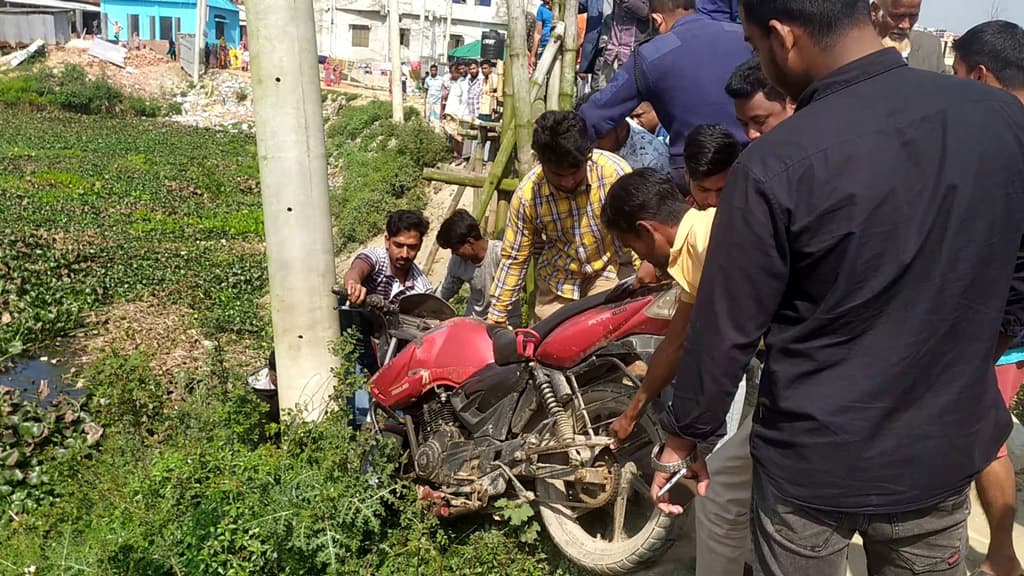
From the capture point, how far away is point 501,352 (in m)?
3.33

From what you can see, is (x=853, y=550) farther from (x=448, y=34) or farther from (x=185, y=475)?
(x=448, y=34)

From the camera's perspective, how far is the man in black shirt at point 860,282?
1.70m

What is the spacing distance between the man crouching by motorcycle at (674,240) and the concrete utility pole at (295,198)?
1.56m

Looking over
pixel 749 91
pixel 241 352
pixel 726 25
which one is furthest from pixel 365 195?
pixel 749 91

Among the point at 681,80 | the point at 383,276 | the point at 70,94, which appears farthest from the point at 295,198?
the point at 70,94

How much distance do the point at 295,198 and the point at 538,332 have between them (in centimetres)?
134

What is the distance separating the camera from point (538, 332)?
321 centimetres

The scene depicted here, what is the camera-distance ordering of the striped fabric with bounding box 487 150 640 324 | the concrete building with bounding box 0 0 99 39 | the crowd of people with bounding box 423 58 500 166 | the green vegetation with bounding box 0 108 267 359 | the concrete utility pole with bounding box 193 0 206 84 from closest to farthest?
the striped fabric with bounding box 487 150 640 324, the green vegetation with bounding box 0 108 267 359, the crowd of people with bounding box 423 58 500 166, the concrete utility pole with bounding box 193 0 206 84, the concrete building with bounding box 0 0 99 39

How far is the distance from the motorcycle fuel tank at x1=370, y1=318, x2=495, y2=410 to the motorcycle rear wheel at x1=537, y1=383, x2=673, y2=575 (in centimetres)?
61

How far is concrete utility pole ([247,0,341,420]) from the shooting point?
358 centimetres

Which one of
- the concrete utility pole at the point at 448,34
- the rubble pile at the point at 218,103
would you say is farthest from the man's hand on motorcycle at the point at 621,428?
the concrete utility pole at the point at 448,34

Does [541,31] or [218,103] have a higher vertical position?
[541,31]

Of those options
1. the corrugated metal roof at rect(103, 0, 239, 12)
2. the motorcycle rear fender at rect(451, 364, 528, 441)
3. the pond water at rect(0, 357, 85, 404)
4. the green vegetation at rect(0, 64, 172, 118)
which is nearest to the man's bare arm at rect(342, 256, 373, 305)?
the motorcycle rear fender at rect(451, 364, 528, 441)

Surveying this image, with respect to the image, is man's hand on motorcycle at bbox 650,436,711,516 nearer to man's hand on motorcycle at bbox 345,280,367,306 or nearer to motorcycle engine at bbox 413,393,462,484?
motorcycle engine at bbox 413,393,462,484
